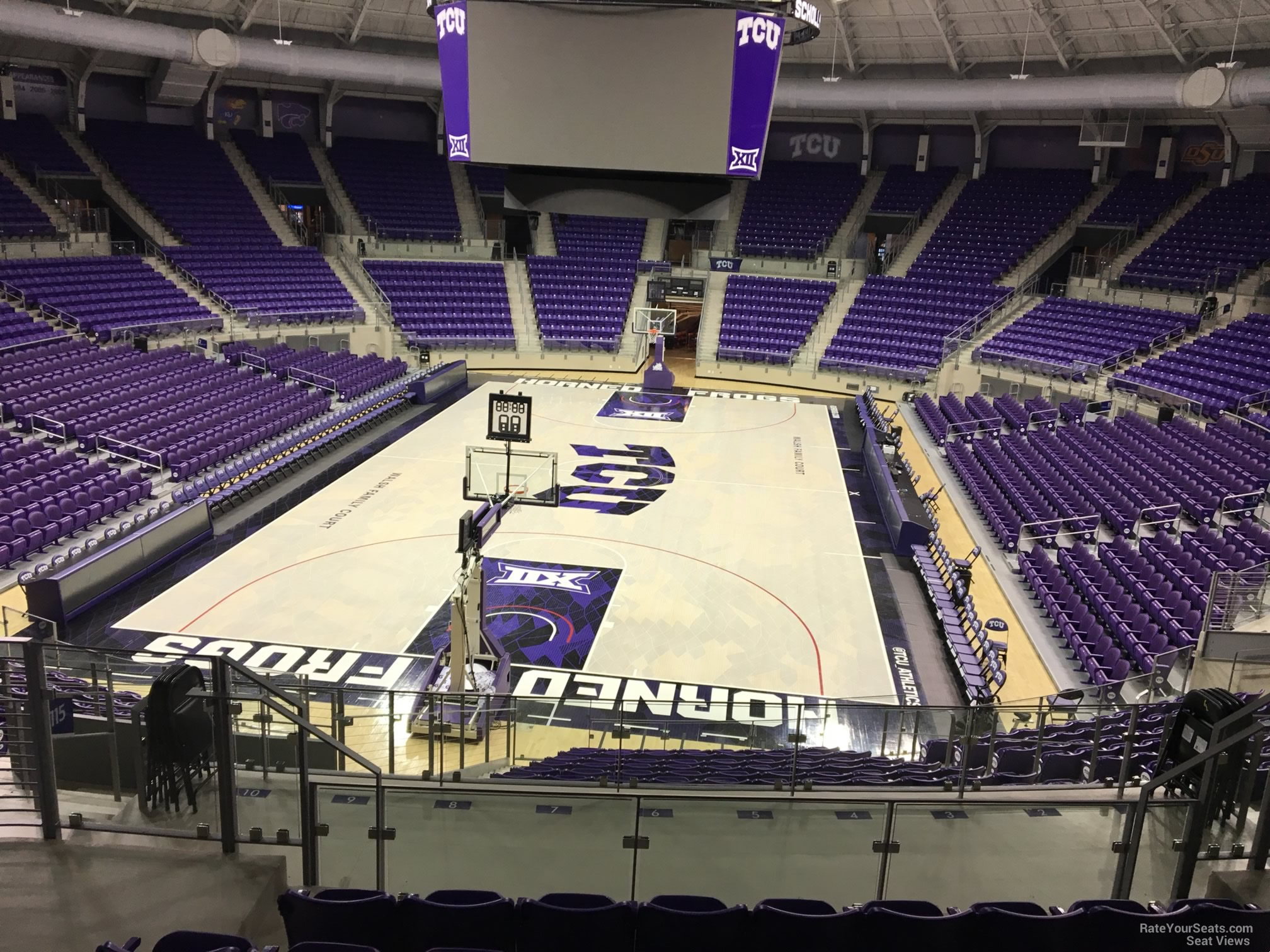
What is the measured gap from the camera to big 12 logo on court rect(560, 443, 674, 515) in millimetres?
19438

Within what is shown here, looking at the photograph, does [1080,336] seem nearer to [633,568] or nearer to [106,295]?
[633,568]

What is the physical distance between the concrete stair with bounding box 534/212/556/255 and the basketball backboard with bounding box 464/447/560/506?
24.6 m

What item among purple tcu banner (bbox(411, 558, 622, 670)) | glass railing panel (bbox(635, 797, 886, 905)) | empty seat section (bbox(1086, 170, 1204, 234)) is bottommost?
purple tcu banner (bbox(411, 558, 622, 670))

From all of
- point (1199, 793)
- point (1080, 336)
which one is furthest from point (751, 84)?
point (1080, 336)

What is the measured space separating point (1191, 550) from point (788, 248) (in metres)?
26.0

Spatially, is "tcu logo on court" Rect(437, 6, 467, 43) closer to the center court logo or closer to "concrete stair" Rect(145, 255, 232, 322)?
the center court logo

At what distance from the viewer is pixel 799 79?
34.0 m

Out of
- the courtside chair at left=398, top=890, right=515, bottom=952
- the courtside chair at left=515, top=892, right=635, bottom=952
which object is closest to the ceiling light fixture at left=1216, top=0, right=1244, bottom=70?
the courtside chair at left=515, top=892, right=635, bottom=952

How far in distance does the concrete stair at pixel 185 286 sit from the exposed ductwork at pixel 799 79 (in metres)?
6.08

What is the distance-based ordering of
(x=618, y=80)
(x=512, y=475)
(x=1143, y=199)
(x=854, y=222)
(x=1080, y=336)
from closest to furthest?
1. (x=618, y=80)
2. (x=512, y=475)
3. (x=1080, y=336)
4. (x=1143, y=199)
5. (x=854, y=222)

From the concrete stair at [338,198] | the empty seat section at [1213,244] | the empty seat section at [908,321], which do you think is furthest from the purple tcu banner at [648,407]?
the empty seat section at [1213,244]

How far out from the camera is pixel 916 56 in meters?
33.0

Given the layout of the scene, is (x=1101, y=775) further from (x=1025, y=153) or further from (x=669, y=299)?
(x=1025, y=153)

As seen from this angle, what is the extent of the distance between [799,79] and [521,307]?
12845 millimetres
